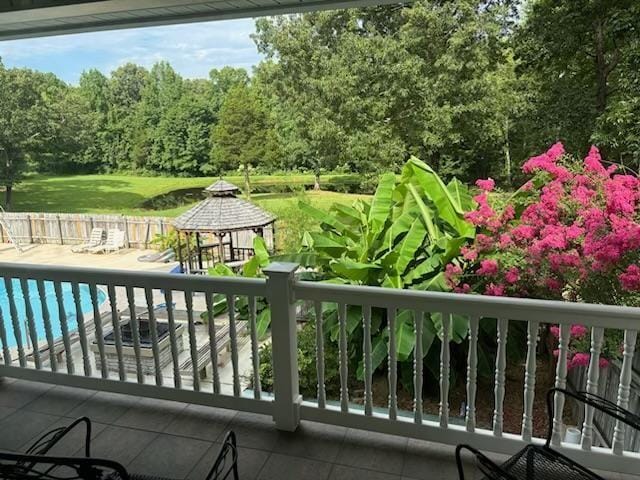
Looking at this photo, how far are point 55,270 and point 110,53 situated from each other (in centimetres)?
1251

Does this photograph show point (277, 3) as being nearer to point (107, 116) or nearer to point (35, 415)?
point (35, 415)

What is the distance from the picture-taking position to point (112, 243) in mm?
12672

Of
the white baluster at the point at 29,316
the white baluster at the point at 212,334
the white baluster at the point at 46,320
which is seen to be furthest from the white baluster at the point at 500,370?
the white baluster at the point at 29,316

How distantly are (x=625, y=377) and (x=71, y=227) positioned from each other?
44.2 feet

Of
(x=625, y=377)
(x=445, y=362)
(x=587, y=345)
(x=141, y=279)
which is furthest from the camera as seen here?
(x=587, y=345)

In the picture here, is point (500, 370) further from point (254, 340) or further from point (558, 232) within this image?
point (558, 232)

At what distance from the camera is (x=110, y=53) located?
1334 centimetres

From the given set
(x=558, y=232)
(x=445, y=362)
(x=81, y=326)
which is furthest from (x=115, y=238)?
(x=445, y=362)

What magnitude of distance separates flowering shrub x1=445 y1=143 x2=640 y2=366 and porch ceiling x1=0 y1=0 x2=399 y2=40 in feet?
6.35

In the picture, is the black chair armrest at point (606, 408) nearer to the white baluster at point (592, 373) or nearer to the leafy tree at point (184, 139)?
the white baluster at point (592, 373)

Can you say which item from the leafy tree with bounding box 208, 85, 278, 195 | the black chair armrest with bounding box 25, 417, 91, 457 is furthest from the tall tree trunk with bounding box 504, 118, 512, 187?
the black chair armrest with bounding box 25, 417, 91, 457

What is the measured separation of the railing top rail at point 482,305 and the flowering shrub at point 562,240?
1.05m

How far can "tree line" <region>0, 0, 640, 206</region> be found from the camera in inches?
228

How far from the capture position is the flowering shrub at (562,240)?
3037mm
